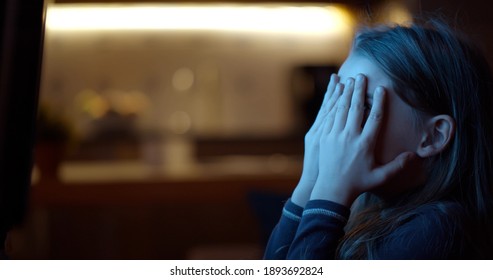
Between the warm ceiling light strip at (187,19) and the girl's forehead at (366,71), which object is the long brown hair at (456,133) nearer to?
the girl's forehead at (366,71)

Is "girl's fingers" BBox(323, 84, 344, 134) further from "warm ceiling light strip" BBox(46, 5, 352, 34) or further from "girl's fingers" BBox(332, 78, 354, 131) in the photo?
"warm ceiling light strip" BBox(46, 5, 352, 34)

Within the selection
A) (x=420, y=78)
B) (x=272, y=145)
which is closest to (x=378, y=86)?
(x=420, y=78)

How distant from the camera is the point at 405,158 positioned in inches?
12.7

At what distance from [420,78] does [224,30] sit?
2021 mm

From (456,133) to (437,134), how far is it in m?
0.01

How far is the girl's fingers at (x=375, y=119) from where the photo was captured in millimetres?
316

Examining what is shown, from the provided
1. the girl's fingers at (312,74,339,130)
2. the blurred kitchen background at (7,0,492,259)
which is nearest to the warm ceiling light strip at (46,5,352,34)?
the blurred kitchen background at (7,0,492,259)

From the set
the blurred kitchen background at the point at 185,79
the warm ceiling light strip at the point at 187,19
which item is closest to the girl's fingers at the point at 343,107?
the blurred kitchen background at the point at 185,79

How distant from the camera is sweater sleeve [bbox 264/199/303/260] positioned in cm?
34

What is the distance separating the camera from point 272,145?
6.72 ft

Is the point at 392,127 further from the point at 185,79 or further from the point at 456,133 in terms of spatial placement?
the point at 185,79
